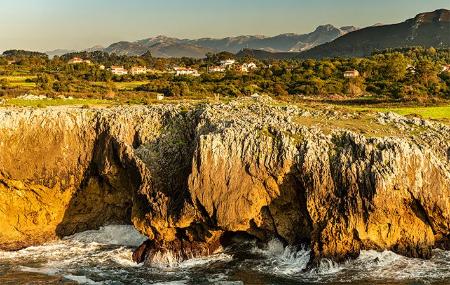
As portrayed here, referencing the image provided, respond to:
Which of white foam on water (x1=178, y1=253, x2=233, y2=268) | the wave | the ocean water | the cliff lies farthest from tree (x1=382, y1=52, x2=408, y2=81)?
white foam on water (x1=178, y1=253, x2=233, y2=268)

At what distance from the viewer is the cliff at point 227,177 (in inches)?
1037

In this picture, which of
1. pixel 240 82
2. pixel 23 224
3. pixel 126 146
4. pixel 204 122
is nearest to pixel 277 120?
pixel 204 122

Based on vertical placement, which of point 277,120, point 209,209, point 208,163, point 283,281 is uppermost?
point 277,120

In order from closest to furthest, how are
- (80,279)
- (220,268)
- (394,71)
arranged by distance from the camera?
(80,279) → (220,268) → (394,71)

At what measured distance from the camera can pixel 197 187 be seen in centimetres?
2750

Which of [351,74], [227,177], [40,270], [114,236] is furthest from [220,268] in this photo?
[351,74]

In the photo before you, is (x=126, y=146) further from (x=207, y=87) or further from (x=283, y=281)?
(x=207, y=87)

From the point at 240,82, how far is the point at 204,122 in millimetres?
63866

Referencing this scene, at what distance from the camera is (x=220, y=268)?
27031mm

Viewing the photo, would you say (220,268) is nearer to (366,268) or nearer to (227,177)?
(227,177)

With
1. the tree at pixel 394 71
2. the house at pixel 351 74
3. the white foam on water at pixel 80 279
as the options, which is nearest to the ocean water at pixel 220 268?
the white foam on water at pixel 80 279

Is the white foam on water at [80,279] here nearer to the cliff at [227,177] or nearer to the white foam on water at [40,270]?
the white foam on water at [40,270]

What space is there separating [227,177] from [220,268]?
4.49 metres

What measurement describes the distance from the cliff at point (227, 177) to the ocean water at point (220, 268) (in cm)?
77
